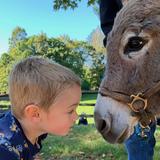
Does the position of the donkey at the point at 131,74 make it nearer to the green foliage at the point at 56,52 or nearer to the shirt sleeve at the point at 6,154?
the shirt sleeve at the point at 6,154

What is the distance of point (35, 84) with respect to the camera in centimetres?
247

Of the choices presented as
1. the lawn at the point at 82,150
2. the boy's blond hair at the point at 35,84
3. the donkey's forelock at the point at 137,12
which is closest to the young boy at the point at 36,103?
the boy's blond hair at the point at 35,84

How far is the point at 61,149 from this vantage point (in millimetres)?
6297

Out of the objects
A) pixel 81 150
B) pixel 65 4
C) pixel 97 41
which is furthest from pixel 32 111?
pixel 97 41

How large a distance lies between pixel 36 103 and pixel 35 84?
0.10m

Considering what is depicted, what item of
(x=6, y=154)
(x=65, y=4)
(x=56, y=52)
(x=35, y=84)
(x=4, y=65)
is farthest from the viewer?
(x=56, y=52)

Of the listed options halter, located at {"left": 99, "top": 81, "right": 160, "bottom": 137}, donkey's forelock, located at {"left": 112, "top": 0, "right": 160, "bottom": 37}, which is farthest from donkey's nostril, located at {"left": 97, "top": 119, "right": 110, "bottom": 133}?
donkey's forelock, located at {"left": 112, "top": 0, "right": 160, "bottom": 37}

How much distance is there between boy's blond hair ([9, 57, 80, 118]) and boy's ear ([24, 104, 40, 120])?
2 cm

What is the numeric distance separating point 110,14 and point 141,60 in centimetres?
115

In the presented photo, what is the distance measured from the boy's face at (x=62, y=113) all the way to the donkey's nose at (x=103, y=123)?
326 millimetres

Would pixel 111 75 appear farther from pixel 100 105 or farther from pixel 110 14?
pixel 110 14

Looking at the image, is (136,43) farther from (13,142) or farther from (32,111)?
(13,142)

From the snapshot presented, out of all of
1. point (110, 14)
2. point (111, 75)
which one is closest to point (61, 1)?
point (110, 14)

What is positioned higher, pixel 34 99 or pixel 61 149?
pixel 34 99
